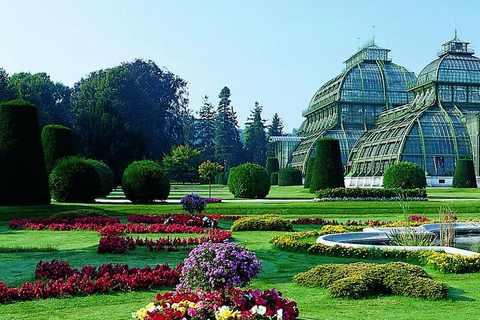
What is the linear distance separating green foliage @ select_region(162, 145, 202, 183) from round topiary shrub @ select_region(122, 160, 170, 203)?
3508 cm

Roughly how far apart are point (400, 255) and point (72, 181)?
18044 mm

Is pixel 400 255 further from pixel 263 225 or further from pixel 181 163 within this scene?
pixel 181 163

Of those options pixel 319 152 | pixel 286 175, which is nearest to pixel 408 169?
pixel 319 152

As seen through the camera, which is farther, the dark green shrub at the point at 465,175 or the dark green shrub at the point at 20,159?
the dark green shrub at the point at 465,175

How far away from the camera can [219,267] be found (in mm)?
6062

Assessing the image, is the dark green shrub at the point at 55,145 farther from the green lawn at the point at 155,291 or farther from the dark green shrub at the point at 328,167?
the dark green shrub at the point at 328,167

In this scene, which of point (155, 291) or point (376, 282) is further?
point (155, 291)

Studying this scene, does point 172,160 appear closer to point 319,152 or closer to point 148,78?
point 148,78

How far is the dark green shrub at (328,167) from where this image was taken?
3316 centimetres

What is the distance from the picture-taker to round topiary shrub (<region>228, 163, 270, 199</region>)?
100 ft

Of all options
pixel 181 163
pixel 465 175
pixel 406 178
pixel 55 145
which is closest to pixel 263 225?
pixel 55 145

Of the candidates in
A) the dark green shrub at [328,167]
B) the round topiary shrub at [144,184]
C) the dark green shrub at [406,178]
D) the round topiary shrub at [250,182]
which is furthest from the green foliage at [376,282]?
the dark green shrub at [406,178]

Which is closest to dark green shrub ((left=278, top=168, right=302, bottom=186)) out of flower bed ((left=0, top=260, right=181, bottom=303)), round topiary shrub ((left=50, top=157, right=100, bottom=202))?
round topiary shrub ((left=50, top=157, right=100, bottom=202))

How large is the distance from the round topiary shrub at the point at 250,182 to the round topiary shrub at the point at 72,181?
9048 millimetres
